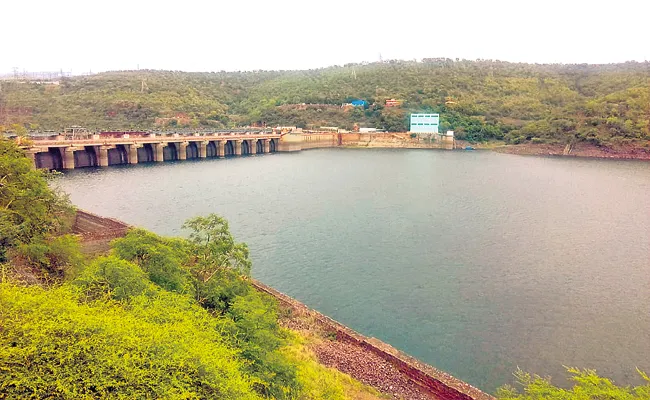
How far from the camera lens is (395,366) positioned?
18.2 metres

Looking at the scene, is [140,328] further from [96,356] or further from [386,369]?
[386,369]

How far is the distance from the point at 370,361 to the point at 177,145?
69863 millimetres

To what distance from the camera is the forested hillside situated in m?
98.7

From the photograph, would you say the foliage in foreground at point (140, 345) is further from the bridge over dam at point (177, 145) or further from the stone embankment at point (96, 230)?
the bridge over dam at point (177, 145)

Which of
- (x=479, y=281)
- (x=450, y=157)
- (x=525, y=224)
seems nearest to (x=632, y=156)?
(x=450, y=157)

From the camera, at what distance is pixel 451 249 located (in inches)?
1364

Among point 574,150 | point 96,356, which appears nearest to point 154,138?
point 96,356

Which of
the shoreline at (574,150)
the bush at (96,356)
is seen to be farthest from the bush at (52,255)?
the shoreline at (574,150)

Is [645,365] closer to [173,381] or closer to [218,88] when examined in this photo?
[173,381]

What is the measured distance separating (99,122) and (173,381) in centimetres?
10489

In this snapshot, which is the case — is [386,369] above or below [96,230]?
below

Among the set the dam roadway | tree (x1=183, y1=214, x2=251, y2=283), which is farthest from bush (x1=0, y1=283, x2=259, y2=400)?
the dam roadway

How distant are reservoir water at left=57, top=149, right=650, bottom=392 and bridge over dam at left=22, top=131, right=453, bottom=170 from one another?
176 inches

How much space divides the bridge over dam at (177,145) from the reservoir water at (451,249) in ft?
14.7
